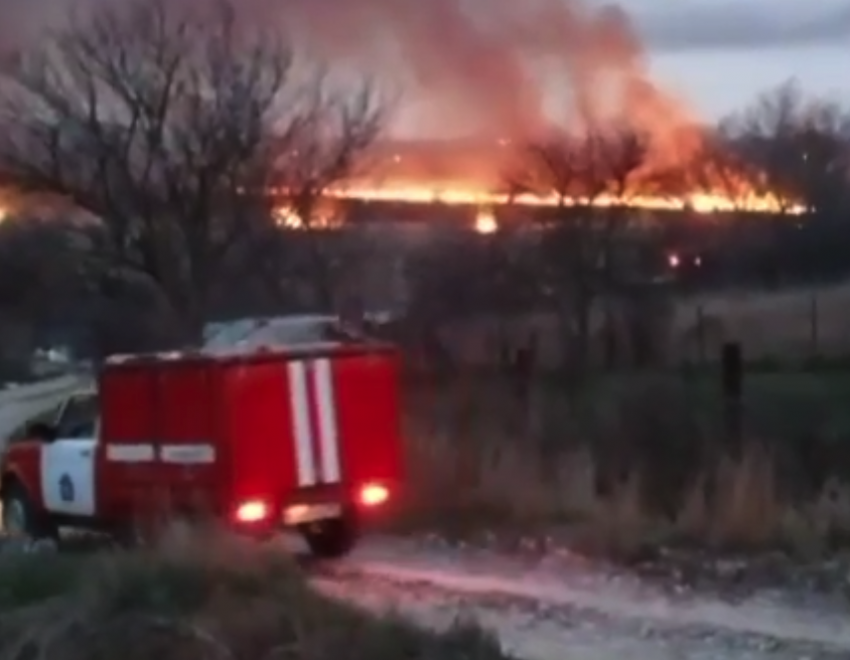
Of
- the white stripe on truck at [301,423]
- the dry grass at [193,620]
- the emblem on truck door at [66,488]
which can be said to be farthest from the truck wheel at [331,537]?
the dry grass at [193,620]

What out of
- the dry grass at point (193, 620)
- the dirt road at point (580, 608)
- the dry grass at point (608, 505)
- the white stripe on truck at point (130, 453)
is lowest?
the dirt road at point (580, 608)

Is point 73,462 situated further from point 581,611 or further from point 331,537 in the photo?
point 581,611

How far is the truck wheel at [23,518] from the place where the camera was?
23.3m

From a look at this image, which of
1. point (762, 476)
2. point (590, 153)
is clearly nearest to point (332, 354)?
point (762, 476)

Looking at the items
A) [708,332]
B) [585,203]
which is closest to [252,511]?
[708,332]

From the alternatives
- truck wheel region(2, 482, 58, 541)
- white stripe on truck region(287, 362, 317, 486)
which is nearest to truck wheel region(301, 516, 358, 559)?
white stripe on truck region(287, 362, 317, 486)

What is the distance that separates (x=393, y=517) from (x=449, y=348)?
611 inches

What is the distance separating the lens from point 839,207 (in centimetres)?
8531

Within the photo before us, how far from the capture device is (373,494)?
2100 cm

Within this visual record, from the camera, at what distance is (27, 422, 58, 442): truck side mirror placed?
23.1 meters

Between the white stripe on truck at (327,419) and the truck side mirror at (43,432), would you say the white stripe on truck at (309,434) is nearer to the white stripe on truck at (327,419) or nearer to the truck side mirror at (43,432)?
the white stripe on truck at (327,419)

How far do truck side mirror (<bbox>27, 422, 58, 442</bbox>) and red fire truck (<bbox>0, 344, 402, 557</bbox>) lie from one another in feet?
3.57

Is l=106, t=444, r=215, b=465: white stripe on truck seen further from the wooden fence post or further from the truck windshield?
the wooden fence post

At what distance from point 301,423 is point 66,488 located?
3413 mm
